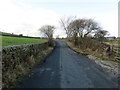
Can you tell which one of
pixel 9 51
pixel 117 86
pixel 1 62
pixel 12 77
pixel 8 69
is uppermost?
pixel 9 51

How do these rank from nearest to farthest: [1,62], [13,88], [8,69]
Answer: [13,88] → [1,62] → [8,69]

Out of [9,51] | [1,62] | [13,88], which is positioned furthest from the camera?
[9,51]

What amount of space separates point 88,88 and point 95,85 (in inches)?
18.4

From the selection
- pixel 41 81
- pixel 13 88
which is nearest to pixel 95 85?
pixel 41 81

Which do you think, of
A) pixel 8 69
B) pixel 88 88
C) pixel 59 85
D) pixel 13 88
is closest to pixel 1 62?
pixel 8 69

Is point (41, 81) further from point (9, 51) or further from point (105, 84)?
point (105, 84)

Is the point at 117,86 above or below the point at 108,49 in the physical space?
below

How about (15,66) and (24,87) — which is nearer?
(24,87)

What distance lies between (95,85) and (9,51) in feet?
15.4

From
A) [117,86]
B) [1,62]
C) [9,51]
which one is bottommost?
[117,86]

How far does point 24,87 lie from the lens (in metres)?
3.67

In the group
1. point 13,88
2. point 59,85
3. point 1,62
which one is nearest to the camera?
point 13,88

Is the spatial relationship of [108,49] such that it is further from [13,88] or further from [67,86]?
[13,88]

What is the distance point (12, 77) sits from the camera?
4.16 m
